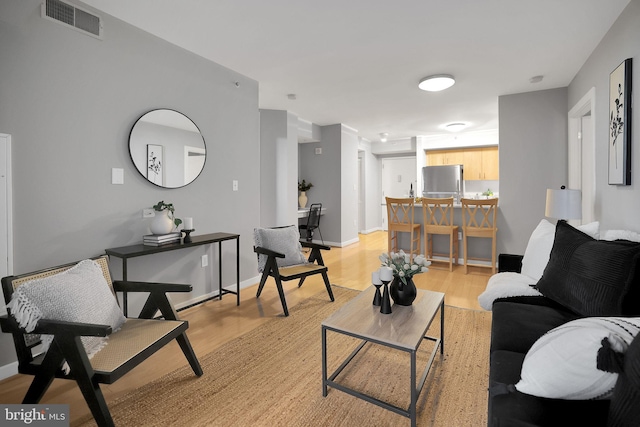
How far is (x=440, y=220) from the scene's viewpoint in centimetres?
476

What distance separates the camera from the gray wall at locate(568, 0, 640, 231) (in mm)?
2174

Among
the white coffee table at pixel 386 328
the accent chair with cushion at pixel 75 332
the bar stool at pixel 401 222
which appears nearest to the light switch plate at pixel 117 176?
the accent chair with cushion at pixel 75 332

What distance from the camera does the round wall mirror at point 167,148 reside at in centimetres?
264

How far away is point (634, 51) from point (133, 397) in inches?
153

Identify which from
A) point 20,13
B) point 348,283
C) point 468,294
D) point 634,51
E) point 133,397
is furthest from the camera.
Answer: point 348,283

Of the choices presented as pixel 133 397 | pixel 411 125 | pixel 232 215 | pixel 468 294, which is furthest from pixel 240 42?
pixel 411 125

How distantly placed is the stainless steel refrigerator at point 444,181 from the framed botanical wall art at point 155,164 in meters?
6.05

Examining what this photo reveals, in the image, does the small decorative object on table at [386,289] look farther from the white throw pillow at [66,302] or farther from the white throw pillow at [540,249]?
the white throw pillow at [66,302]

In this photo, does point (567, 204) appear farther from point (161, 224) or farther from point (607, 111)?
point (161, 224)

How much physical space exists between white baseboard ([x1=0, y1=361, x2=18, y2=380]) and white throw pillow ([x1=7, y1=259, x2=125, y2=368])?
0.77m

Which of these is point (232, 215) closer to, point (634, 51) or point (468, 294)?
Result: point (468, 294)

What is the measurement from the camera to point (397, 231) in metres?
5.08

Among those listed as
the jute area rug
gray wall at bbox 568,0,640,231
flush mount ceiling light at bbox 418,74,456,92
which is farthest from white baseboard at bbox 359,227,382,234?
the jute area rug

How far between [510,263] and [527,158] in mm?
2413
